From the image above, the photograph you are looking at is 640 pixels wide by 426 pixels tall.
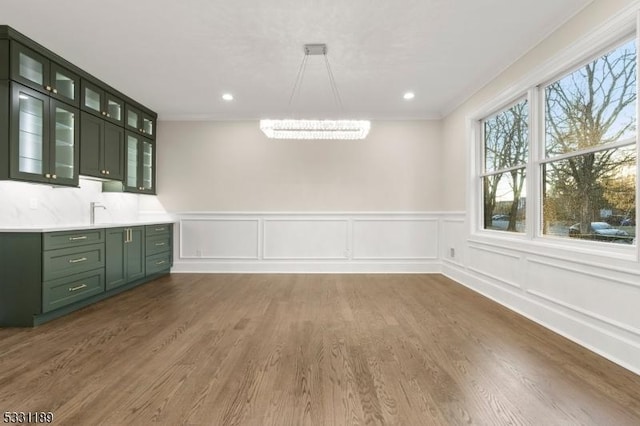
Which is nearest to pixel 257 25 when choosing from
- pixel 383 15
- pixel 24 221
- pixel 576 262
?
pixel 383 15

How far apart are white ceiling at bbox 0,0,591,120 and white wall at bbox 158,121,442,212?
0.99m

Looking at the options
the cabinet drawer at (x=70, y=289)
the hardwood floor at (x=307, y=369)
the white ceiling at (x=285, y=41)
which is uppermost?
the white ceiling at (x=285, y=41)

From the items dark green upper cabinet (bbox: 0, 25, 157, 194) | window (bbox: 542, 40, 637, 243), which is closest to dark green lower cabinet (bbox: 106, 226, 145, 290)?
dark green upper cabinet (bbox: 0, 25, 157, 194)

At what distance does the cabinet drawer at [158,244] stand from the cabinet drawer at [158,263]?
74 millimetres

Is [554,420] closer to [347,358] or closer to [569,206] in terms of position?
[347,358]

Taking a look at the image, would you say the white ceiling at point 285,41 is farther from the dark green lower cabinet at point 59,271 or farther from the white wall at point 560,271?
the dark green lower cabinet at point 59,271

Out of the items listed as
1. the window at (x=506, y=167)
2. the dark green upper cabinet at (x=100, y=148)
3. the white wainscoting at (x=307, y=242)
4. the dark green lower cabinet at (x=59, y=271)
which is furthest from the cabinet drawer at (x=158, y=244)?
the window at (x=506, y=167)

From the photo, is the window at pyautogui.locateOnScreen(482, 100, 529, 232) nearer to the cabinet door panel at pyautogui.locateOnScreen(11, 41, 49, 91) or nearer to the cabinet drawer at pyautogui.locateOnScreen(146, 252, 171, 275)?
the cabinet drawer at pyautogui.locateOnScreen(146, 252, 171, 275)

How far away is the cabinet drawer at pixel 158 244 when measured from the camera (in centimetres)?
496

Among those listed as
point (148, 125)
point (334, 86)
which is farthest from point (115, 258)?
point (334, 86)

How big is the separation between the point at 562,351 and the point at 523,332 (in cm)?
40

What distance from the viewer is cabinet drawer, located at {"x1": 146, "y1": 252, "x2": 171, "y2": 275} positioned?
4980 mm

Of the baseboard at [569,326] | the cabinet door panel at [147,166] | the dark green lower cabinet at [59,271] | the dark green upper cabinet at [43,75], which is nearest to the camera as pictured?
the baseboard at [569,326]

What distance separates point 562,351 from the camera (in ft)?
8.29
